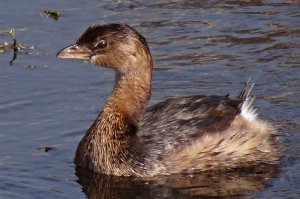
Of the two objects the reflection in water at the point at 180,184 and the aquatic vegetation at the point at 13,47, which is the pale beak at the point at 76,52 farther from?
the aquatic vegetation at the point at 13,47

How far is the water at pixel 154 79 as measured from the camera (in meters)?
9.98

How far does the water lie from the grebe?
15 cm

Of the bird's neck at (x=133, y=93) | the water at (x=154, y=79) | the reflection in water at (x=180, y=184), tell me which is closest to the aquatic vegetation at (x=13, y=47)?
the water at (x=154, y=79)

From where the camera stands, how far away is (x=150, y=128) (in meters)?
10.3

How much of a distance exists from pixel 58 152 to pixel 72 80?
156cm

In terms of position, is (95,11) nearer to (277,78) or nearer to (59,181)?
(277,78)

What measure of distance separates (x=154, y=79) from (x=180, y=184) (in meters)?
2.50

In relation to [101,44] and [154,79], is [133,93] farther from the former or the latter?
[154,79]

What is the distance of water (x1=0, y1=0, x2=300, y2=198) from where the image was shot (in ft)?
32.7

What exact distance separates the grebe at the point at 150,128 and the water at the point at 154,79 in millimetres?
155

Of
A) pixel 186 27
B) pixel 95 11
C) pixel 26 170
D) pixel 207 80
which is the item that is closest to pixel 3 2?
pixel 95 11

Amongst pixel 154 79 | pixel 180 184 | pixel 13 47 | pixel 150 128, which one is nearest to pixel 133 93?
pixel 150 128

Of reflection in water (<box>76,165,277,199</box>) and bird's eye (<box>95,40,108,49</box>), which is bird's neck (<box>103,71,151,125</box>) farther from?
reflection in water (<box>76,165,277,199</box>)

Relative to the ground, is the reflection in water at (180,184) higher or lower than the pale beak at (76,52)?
lower
